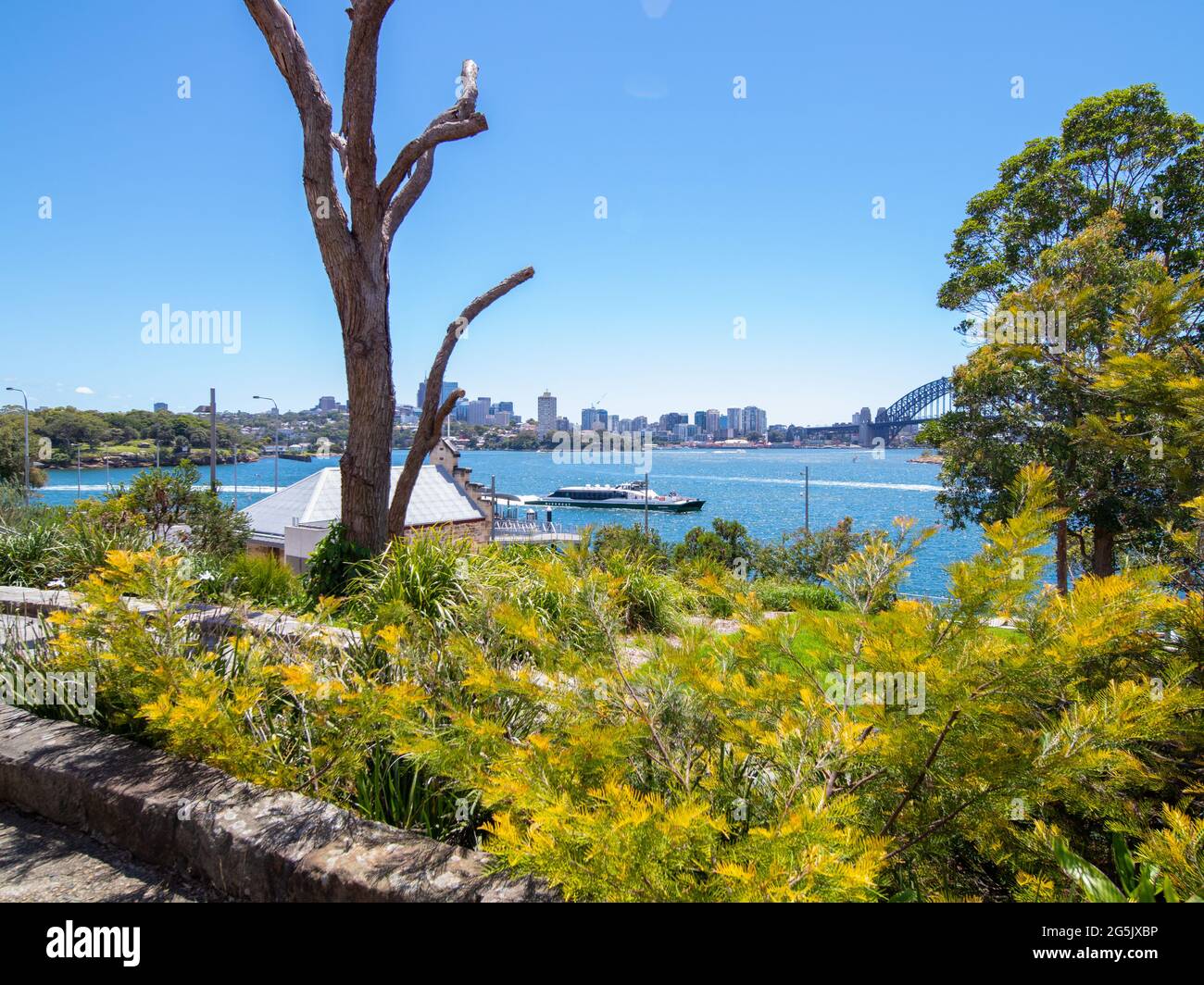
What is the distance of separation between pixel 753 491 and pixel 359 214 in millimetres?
118966

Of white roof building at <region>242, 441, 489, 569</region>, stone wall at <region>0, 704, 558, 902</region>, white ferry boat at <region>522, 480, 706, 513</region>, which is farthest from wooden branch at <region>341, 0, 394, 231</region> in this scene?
white ferry boat at <region>522, 480, 706, 513</region>

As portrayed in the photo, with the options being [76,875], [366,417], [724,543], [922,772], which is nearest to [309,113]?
[366,417]

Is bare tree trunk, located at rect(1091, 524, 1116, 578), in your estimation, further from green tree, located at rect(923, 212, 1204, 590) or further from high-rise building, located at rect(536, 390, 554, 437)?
high-rise building, located at rect(536, 390, 554, 437)

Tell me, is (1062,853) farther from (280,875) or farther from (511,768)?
(280,875)

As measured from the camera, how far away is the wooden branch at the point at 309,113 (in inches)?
262

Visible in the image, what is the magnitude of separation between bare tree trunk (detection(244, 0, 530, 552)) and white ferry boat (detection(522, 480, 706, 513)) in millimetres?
74112

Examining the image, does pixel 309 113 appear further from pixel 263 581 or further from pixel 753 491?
pixel 753 491

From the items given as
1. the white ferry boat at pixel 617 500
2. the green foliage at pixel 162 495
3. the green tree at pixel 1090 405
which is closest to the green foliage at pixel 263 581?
the green foliage at pixel 162 495

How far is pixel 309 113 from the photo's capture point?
6.73m
